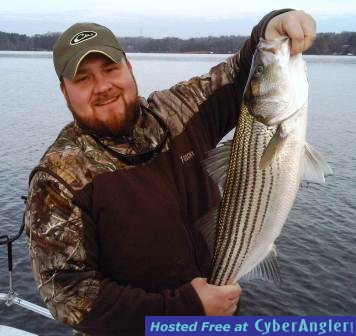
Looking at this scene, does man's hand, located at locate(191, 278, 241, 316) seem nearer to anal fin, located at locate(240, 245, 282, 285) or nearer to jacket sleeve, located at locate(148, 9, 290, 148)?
anal fin, located at locate(240, 245, 282, 285)

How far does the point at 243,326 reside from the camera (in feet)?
10.7

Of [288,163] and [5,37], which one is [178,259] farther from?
[5,37]

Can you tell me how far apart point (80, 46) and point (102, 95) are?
0.43m

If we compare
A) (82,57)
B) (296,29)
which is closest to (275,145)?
(296,29)

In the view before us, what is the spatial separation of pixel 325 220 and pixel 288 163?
13280mm

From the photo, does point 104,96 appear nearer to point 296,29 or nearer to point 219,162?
point 219,162

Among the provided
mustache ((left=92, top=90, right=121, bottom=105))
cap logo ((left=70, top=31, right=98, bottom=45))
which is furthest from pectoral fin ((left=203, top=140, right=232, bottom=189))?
cap logo ((left=70, top=31, right=98, bottom=45))

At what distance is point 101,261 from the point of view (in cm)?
350

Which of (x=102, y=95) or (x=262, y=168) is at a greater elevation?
(x=102, y=95)

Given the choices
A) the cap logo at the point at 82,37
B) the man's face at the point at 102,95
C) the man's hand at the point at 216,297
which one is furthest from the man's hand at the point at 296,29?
the man's hand at the point at 216,297

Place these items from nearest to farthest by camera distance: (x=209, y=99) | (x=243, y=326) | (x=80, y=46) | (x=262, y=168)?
1. (x=262, y=168)
2. (x=243, y=326)
3. (x=80, y=46)
4. (x=209, y=99)

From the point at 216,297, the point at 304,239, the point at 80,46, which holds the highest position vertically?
the point at 80,46

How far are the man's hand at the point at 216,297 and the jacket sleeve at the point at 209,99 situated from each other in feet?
4.25

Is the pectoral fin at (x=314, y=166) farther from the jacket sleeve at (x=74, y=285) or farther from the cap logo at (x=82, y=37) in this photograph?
the cap logo at (x=82, y=37)
